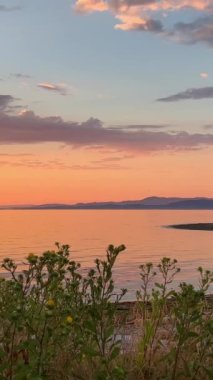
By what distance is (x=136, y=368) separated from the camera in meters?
6.29

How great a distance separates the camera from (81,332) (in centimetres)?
568

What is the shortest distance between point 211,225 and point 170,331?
12644cm

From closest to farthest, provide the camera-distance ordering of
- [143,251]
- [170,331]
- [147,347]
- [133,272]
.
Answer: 1. [147,347]
2. [170,331]
3. [133,272]
4. [143,251]

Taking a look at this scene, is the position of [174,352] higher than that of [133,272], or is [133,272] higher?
[174,352]

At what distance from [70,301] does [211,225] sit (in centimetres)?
12837

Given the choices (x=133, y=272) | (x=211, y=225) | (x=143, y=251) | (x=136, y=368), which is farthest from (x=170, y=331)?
(x=211, y=225)

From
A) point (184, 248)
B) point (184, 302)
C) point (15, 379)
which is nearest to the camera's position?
point (15, 379)

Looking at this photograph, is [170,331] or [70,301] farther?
[170,331]

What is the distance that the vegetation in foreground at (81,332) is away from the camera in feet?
15.5

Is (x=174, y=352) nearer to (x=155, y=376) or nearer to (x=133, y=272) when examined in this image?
(x=155, y=376)

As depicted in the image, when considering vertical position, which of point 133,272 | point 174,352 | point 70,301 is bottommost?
point 133,272

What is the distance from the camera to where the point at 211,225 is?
131875 mm

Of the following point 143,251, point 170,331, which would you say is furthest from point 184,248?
point 170,331

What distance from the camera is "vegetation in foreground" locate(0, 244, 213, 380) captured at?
4.71m
